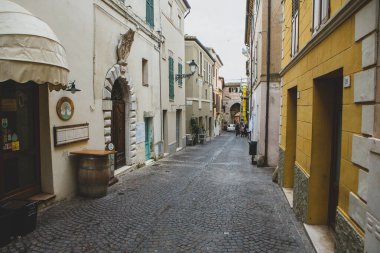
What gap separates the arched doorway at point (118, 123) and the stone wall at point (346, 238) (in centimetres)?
753

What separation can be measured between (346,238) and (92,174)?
5387mm

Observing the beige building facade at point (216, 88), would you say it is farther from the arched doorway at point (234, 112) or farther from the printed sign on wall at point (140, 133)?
the printed sign on wall at point (140, 133)

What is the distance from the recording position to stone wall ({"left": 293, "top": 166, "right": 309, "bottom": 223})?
5344 millimetres

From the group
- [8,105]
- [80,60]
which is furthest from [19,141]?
[80,60]

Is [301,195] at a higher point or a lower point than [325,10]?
lower

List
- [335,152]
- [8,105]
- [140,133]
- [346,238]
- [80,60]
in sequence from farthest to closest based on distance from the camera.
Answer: [140,133] → [80,60] → [8,105] → [335,152] → [346,238]

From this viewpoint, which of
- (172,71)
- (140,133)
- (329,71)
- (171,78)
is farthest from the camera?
(172,71)

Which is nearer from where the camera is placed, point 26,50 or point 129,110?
point 26,50

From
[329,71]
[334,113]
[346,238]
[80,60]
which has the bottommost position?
[346,238]

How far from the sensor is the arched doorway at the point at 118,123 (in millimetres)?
9867

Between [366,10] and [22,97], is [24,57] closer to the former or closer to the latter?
[22,97]

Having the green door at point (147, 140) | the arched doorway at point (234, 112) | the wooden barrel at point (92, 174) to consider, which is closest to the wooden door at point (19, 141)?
the wooden barrel at point (92, 174)

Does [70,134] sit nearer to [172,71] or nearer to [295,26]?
[295,26]

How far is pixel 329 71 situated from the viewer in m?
4.30
